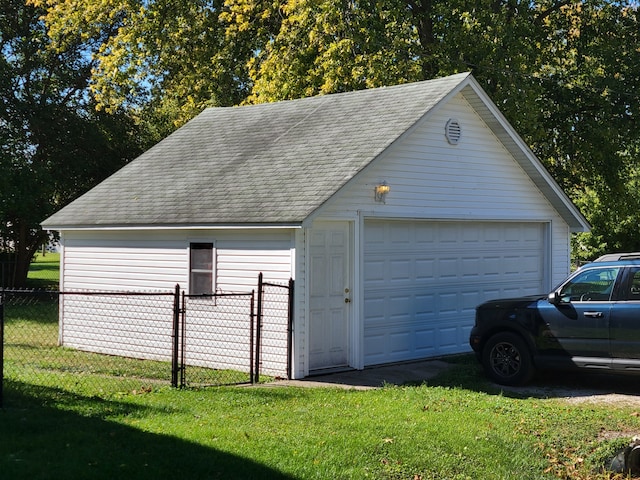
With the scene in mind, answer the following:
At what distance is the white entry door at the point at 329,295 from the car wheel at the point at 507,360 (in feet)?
7.79

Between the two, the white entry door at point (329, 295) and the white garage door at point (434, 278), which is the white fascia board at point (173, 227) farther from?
the white garage door at point (434, 278)

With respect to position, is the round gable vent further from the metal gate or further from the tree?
the tree

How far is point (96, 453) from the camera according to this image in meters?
7.44

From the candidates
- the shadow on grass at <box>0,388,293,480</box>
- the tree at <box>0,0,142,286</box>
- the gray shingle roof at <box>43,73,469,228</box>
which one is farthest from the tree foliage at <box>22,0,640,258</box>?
the shadow on grass at <box>0,388,293,480</box>

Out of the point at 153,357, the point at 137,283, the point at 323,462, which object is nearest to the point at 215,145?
the point at 137,283

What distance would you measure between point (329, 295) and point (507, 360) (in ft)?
9.68

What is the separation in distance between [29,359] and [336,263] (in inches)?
214

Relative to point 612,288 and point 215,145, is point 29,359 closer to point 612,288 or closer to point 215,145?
point 215,145

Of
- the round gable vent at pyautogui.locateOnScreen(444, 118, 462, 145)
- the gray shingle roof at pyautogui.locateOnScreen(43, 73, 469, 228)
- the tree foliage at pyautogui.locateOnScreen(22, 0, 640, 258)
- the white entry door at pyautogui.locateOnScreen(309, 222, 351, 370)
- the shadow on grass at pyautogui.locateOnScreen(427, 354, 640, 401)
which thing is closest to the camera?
the shadow on grass at pyautogui.locateOnScreen(427, 354, 640, 401)

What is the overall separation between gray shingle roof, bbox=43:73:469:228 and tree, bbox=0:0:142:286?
1121cm

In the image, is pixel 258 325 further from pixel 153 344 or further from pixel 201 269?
pixel 153 344

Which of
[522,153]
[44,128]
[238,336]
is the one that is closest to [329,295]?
[238,336]

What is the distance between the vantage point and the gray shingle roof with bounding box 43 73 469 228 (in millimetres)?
13375

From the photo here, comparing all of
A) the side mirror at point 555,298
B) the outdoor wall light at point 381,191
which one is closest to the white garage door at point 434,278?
the outdoor wall light at point 381,191
